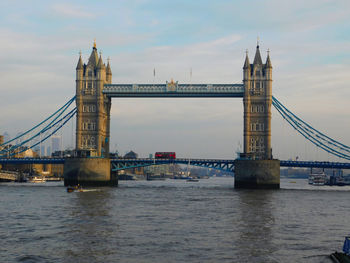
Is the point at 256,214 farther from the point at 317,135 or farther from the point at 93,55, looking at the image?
the point at 93,55

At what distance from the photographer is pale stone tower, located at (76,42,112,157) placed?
116875 mm

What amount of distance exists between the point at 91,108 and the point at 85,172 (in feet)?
57.1

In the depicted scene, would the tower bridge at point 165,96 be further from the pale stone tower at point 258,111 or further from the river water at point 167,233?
the river water at point 167,233

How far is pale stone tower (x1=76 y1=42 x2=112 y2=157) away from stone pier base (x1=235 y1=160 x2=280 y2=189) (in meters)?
34.4

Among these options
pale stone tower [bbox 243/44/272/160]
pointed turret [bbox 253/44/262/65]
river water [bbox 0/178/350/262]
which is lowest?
river water [bbox 0/178/350/262]

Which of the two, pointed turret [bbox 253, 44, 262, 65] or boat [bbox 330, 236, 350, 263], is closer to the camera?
boat [bbox 330, 236, 350, 263]

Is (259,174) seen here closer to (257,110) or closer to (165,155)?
(257,110)

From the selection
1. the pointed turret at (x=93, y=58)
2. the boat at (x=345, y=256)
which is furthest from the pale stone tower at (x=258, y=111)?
the boat at (x=345, y=256)

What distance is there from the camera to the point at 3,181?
15638 cm

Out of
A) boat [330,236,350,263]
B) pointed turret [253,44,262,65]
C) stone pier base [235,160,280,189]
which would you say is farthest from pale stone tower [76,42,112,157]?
boat [330,236,350,263]

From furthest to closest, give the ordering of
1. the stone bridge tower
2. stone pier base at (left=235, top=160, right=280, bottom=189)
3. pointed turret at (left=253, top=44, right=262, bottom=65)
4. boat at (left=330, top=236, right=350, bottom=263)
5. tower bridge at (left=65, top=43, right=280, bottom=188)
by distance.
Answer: pointed turret at (left=253, top=44, right=262, bottom=65)
the stone bridge tower
tower bridge at (left=65, top=43, right=280, bottom=188)
stone pier base at (left=235, top=160, right=280, bottom=189)
boat at (left=330, top=236, right=350, bottom=263)

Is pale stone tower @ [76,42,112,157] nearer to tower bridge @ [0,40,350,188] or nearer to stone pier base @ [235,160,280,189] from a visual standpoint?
tower bridge @ [0,40,350,188]

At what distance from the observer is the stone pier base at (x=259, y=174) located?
4119 inches

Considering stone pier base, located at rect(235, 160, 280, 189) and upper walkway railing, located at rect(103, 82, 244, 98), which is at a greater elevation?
upper walkway railing, located at rect(103, 82, 244, 98)
